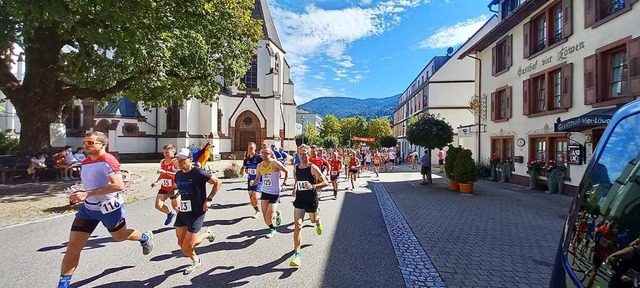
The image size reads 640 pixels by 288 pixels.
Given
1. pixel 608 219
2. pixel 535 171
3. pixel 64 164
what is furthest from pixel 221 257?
pixel 535 171

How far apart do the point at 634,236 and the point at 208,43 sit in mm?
16285

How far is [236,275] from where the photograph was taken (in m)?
4.41

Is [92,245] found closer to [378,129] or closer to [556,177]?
[556,177]

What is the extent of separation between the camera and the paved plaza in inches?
171

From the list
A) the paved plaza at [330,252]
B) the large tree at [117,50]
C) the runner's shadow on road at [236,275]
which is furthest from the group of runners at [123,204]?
the large tree at [117,50]

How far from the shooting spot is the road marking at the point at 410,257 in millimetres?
4368

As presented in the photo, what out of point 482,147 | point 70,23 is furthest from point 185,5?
point 482,147

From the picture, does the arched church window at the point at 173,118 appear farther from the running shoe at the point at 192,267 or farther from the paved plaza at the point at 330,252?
the running shoe at the point at 192,267

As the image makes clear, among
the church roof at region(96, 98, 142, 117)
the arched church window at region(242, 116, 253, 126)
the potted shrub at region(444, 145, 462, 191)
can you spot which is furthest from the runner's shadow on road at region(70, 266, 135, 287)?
the arched church window at region(242, 116, 253, 126)

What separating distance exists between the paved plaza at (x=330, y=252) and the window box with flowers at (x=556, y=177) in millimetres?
4462

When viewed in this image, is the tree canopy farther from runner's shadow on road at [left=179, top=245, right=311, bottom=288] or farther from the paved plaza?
runner's shadow on road at [left=179, top=245, right=311, bottom=288]

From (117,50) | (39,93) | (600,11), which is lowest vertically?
(39,93)

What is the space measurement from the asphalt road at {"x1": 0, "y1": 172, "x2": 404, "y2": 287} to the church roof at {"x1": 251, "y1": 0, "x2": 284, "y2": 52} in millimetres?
34245

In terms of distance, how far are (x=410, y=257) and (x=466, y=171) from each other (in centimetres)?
883
